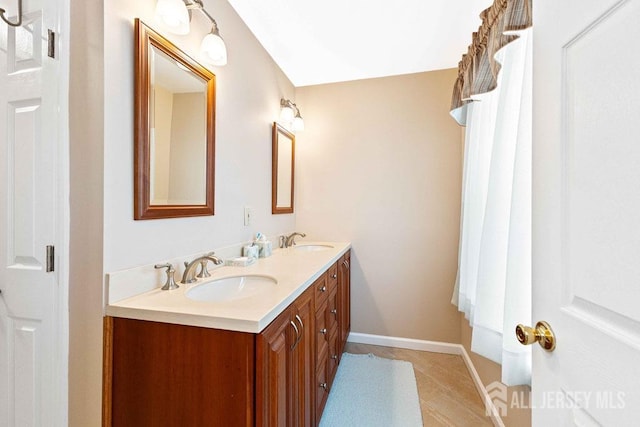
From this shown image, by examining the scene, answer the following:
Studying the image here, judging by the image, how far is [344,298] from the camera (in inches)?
86.1

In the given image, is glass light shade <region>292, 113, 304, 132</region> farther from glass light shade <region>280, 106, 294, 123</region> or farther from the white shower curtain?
the white shower curtain

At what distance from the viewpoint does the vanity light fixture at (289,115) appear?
2246 mm

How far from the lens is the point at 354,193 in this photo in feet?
8.23

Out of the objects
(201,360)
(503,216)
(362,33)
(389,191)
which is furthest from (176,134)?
(389,191)

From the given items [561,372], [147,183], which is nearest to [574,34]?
[561,372]

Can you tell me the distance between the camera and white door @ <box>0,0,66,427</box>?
86 centimetres

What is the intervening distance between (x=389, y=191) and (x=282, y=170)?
39.3 inches

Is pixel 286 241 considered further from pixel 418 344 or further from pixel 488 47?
pixel 488 47

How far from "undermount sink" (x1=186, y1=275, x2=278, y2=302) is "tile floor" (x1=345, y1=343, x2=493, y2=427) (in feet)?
4.27

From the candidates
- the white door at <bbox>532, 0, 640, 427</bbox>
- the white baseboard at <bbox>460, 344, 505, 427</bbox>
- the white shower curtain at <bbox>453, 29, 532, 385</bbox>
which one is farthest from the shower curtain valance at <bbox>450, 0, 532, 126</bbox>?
the white baseboard at <bbox>460, 344, 505, 427</bbox>

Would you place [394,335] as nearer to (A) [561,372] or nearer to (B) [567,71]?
(A) [561,372]

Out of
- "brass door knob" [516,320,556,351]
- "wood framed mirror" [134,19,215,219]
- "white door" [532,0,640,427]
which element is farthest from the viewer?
"wood framed mirror" [134,19,215,219]

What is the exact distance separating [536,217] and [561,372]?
0.35 metres

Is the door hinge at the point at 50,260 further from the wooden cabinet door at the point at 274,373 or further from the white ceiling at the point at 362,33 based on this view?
the white ceiling at the point at 362,33
